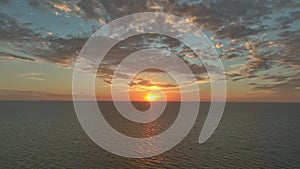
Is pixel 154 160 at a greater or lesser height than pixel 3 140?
lesser

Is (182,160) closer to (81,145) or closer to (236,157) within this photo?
(236,157)

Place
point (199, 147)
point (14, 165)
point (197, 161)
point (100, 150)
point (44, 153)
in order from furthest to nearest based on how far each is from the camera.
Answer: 1. point (199, 147)
2. point (100, 150)
3. point (44, 153)
4. point (197, 161)
5. point (14, 165)

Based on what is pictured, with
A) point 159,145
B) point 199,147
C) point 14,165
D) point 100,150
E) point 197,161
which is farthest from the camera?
point 159,145

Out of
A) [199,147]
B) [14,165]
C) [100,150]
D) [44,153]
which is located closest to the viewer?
[14,165]

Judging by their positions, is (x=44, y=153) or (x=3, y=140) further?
(x=3, y=140)

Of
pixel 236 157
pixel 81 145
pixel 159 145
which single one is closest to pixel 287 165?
pixel 236 157

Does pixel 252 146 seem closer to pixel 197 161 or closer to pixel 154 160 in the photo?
pixel 197 161

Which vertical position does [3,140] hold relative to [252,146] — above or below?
above

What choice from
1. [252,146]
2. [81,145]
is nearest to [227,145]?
[252,146]

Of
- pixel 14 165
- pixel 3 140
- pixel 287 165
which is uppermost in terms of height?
pixel 3 140
